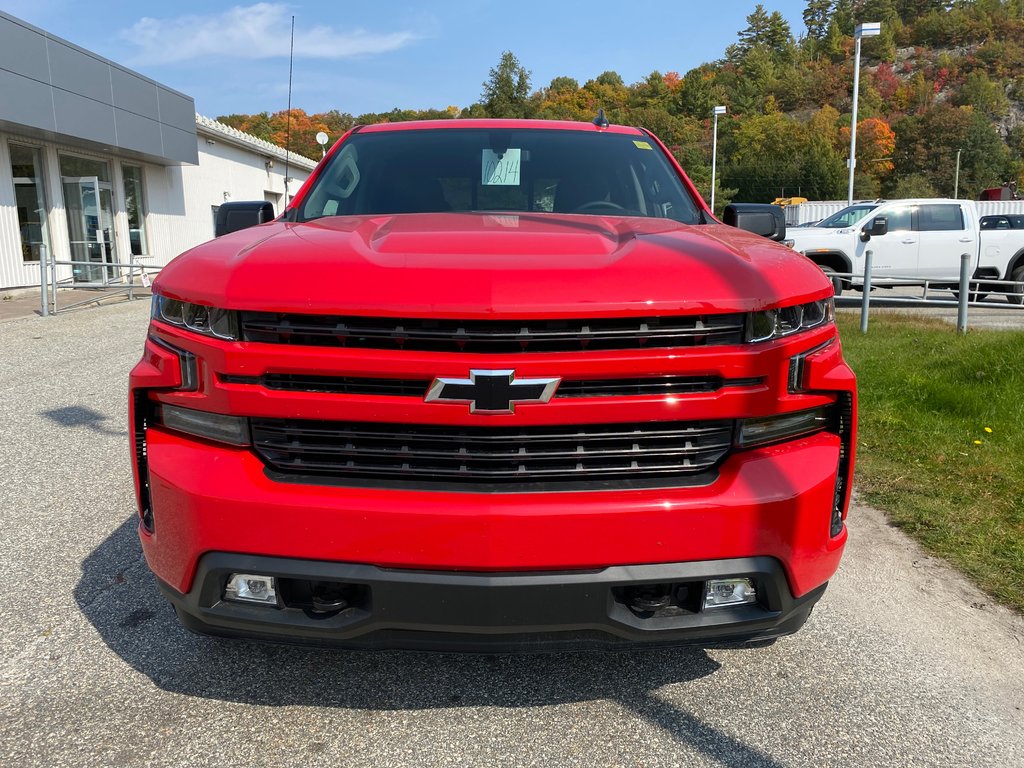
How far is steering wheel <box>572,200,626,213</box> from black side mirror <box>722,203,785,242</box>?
1.72 feet

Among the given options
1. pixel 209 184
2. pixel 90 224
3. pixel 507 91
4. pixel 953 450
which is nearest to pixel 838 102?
pixel 507 91

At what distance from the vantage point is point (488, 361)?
6.04 ft

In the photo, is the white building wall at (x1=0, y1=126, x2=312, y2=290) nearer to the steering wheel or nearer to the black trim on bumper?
the steering wheel

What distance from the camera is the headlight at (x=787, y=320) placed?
77.5 inches

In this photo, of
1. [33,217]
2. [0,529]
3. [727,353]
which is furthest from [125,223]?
[727,353]

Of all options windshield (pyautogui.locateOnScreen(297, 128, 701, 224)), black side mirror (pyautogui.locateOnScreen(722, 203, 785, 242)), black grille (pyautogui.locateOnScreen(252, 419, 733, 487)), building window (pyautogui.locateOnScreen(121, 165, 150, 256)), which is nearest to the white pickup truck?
black side mirror (pyautogui.locateOnScreen(722, 203, 785, 242))

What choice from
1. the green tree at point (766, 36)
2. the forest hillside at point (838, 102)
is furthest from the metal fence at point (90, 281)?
the green tree at point (766, 36)

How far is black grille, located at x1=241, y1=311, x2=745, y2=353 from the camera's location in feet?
6.07

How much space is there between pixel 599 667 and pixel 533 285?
1.35m

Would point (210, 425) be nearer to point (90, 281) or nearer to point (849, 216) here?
point (849, 216)

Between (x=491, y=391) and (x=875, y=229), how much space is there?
42.9ft

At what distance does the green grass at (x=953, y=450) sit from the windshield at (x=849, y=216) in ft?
23.1

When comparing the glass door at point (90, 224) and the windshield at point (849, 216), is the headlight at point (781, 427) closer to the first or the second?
the windshield at point (849, 216)

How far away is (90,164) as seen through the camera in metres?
19.5
